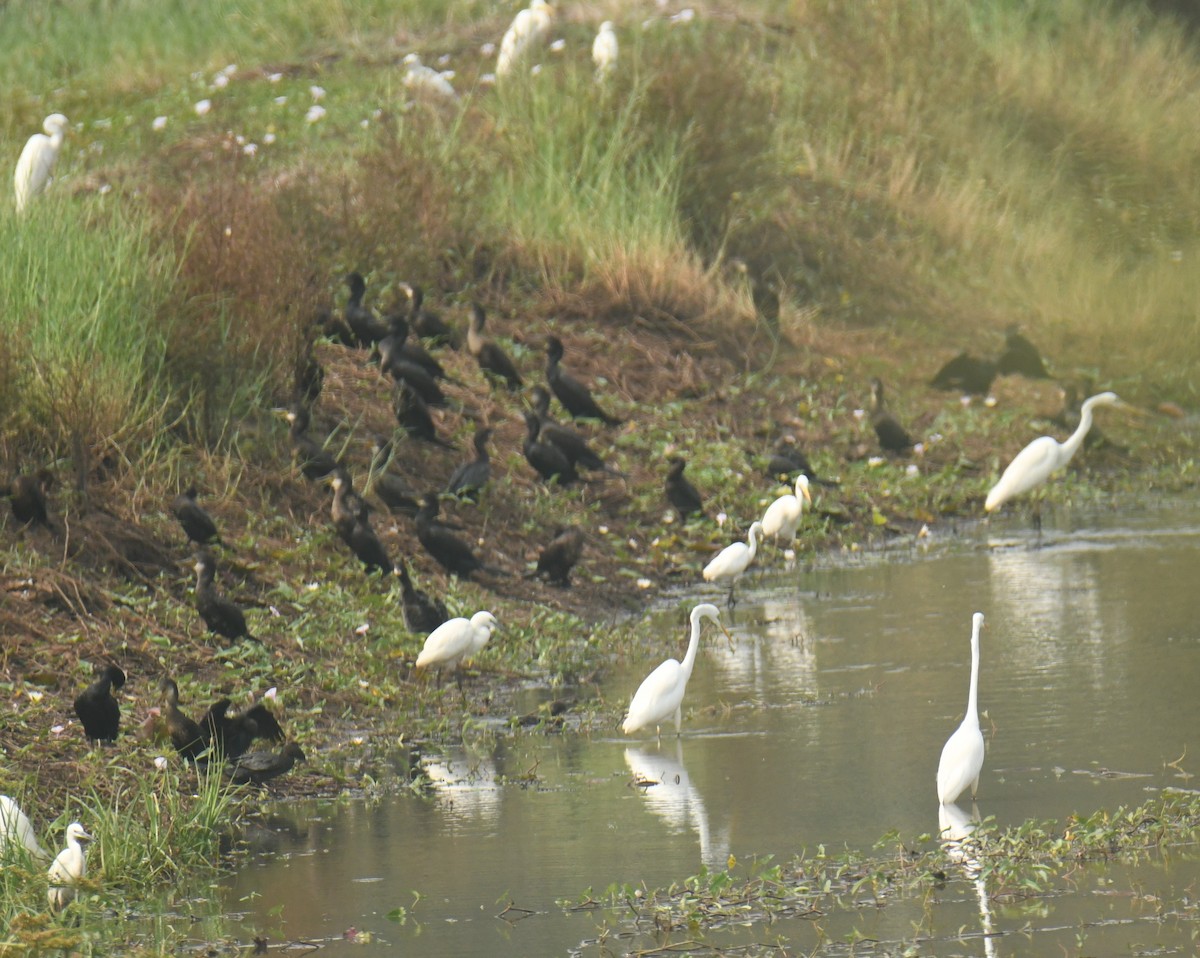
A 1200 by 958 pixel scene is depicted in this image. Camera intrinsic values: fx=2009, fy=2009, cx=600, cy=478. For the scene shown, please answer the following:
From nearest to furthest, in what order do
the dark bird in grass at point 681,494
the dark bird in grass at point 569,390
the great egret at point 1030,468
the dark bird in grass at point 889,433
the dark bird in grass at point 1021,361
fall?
the dark bird in grass at point 681,494 → the great egret at point 1030,468 → the dark bird in grass at point 569,390 → the dark bird in grass at point 889,433 → the dark bird in grass at point 1021,361

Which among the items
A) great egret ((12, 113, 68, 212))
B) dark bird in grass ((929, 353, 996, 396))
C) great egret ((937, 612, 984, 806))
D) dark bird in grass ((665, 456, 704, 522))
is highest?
great egret ((12, 113, 68, 212))

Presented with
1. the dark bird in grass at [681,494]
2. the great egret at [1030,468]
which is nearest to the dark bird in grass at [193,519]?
the dark bird in grass at [681,494]

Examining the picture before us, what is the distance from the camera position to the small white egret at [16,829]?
7000mm

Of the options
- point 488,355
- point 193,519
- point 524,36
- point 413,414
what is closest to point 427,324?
point 488,355

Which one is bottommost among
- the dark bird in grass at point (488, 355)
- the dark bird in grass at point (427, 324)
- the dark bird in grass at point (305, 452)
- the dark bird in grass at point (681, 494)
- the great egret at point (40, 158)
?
the dark bird in grass at point (681, 494)

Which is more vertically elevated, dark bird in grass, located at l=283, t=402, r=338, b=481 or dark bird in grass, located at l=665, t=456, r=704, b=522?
dark bird in grass, located at l=283, t=402, r=338, b=481

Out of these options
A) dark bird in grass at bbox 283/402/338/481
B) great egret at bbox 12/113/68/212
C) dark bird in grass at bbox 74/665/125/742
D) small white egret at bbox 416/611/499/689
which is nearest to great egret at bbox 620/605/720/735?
small white egret at bbox 416/611/499/689

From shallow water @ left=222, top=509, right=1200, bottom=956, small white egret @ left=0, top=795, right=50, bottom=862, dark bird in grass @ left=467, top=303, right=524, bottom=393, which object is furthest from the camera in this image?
dark bird in grass @ left=467, top=303, right=524, bottom=393

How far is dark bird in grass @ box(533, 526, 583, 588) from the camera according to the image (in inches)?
491

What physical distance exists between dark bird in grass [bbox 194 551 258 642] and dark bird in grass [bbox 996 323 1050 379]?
10.7 meters

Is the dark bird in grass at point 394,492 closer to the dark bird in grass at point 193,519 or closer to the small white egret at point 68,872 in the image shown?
the dark bird in grass at point 193,519

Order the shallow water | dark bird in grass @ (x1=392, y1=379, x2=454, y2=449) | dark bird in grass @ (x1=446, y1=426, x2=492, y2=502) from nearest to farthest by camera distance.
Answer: the shallow water < dark bird in grass @ (x1=446, y1=426, x2=492, y2=502) < dark bird in grass @ (x1=392, y1=379, x2=454, y2=449)

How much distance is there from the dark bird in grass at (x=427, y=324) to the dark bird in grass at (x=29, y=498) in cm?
567

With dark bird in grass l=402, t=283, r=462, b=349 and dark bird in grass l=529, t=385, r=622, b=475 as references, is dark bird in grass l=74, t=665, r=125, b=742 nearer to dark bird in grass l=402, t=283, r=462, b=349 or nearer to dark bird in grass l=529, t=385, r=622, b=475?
dark bird in grass l=529, t=385, r=622, b=475
